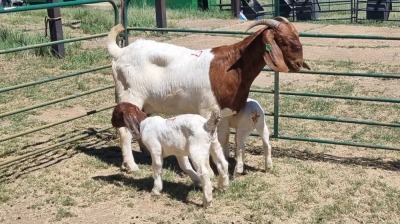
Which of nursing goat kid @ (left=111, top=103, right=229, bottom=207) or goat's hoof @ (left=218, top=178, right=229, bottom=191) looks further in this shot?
goat's hoof @ (left=218, top=178, right=229, bottom=191)

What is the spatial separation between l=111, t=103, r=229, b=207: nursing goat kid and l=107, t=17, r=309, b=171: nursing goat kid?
Answer: 46cm

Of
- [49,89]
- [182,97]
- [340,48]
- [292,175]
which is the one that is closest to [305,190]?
[292,175]

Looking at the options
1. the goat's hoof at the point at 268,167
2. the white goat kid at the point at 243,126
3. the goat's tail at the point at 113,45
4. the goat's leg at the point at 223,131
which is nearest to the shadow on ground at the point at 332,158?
the goat's hoof at the point at 268,167

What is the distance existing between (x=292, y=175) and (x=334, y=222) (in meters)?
1.10

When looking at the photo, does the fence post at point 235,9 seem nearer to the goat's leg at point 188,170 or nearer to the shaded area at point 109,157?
the shaded area at point 109,157

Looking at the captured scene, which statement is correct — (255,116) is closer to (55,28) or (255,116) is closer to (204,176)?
(204,176)

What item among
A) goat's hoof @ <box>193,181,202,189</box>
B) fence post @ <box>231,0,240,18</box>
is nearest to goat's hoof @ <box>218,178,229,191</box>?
goat's hoof @ <box>193,181,202,189</box>

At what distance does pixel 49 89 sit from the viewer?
989 cm

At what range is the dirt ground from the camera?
4.96 meters

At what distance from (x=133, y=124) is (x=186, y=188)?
762 millimetres

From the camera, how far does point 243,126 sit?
5754 millimetres

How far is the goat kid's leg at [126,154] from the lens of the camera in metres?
6.05

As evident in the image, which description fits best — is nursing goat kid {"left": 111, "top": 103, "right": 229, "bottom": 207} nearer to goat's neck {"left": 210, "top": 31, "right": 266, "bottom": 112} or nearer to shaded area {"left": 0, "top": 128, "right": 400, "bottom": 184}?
goat's neck {"left": 210, "top": 31, "right": 266, "bottom": 112}

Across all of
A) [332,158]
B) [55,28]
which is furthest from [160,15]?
[332,158]
